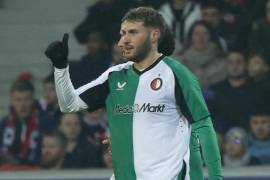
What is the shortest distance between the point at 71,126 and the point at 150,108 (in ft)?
15.6

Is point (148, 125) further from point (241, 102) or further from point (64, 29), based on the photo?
point (64, 29)

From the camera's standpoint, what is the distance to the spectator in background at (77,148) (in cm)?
993

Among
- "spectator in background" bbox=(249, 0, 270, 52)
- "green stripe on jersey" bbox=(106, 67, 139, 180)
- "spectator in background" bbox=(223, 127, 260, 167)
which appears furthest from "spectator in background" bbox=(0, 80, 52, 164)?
"green stripe on jersey" bbox=(106, 67, 139, 180)

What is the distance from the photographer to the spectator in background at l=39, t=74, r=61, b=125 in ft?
34.9

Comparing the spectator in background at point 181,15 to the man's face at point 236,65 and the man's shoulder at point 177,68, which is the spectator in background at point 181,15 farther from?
the man's shoulder at point 177,68

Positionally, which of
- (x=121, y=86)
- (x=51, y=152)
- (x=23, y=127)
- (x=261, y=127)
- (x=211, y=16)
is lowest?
(x=51, y=152)

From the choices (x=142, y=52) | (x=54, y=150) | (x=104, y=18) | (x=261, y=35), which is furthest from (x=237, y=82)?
(x=142, y=52)

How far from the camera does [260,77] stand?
1028cm

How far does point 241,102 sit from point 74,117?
165cm

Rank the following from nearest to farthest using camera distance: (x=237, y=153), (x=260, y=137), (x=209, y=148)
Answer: (x=209, y=148)
(x=237, y=153)
(x=260, y=137)

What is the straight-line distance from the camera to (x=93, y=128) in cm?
1036

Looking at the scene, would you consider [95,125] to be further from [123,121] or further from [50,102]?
[123,121]

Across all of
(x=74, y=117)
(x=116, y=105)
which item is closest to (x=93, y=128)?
(x=74, y=117)

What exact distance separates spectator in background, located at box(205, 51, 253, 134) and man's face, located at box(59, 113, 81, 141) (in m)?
1.32
